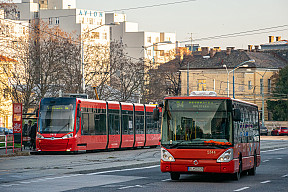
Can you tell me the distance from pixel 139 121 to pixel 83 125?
7885 mm

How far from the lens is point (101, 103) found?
122 feet

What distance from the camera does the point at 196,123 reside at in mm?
19188

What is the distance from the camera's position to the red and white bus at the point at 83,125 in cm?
3388

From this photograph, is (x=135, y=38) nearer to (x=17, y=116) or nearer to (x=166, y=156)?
(x=17, y=116)

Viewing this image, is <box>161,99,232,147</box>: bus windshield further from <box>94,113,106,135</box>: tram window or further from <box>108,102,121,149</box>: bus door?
<box>108,102,121,149</box>: bus door

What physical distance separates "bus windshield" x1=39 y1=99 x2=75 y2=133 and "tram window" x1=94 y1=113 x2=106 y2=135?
7.78 ft

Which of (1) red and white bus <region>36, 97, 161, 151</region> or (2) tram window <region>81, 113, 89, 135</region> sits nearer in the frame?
(1) red and white bus <region>36, 97, 161, 151</region>

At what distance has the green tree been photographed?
9200 cm

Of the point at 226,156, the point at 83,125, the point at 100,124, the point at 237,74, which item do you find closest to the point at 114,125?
the point at 100,124

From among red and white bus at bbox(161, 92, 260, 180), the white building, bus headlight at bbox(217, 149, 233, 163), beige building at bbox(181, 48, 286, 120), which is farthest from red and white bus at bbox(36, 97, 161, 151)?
the white building

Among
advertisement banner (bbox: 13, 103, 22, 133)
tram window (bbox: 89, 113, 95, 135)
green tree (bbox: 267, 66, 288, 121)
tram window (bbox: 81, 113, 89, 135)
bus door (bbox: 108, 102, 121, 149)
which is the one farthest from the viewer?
green tree (bbox: 267, 66, 288, 121)

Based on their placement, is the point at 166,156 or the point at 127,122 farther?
the point at 127,122

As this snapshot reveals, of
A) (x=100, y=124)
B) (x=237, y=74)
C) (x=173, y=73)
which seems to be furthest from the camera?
(x=173, y=73)

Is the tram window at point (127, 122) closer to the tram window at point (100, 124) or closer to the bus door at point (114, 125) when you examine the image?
the bus door at point (114, 125)
